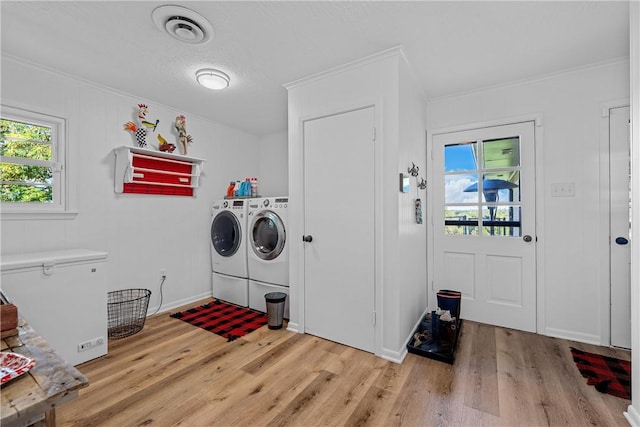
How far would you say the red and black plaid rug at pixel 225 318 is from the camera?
277 centimetres

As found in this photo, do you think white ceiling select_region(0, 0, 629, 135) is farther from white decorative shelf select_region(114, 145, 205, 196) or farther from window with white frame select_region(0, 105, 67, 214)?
white decorative shelf select_region(114, 145, 205, 196)

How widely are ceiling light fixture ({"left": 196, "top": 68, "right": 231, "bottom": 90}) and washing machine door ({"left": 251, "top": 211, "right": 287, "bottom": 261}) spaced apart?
4.33ft

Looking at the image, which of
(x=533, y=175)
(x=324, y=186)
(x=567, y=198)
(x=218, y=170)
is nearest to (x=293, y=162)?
(x=324, y=186)

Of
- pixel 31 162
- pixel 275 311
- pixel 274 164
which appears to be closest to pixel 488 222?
pixel 275 311

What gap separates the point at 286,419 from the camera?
1612 millimetres

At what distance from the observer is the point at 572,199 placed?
2.52 meters

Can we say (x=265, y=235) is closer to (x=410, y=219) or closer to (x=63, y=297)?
(x=410, y=219)

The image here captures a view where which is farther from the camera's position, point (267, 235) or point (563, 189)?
point (267, 235)

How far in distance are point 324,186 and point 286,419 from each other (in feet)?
5.55

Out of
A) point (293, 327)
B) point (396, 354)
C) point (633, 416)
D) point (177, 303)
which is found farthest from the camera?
point (177, 303)

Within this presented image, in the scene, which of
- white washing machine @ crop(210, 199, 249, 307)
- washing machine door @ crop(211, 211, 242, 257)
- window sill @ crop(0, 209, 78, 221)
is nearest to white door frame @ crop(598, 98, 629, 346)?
white washing machine @ crop(210, 199, 249, 307)

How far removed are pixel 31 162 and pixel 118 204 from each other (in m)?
0.72

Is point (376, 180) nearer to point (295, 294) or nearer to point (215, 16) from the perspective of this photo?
point (295, 294)

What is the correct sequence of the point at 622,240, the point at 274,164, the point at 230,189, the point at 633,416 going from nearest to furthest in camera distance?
the point at 633,416 < the point at 622,240 < the point at 230,189 < the point at 274,164
